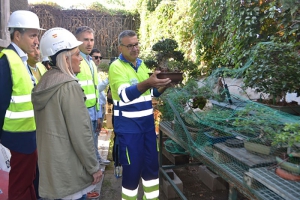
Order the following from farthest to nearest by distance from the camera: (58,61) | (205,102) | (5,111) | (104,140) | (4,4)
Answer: (104,140)
(4,4)
(205,102)
(5,111)
(58,61)

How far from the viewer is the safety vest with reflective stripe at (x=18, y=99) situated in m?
2.21

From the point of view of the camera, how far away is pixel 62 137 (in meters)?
1.68

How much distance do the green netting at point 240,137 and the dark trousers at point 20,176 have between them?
1.51 metres

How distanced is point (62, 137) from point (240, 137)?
149 cm

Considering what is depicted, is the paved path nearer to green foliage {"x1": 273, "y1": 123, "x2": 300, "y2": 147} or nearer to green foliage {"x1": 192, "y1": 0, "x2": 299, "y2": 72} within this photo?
green foliage {"x1": 192, "y1": 0, "x2": 299, "y2": 72}

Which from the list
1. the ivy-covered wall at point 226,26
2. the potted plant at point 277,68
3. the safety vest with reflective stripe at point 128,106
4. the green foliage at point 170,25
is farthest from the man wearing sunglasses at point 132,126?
the green foliage at point 170,25

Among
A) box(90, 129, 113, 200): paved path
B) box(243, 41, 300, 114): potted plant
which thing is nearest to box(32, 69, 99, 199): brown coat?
box(243, 41, 300, 114): potted plant

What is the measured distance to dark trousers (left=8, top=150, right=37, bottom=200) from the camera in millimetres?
2264

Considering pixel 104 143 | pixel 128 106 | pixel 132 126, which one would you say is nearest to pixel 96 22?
pixel 104 143

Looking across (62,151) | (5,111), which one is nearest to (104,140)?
(5,111)

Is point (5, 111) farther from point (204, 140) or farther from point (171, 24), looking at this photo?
point (171, 24)

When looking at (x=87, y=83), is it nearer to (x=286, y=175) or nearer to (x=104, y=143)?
(x=104, y=143)

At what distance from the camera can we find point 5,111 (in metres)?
2.23

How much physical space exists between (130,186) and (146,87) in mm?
1077
